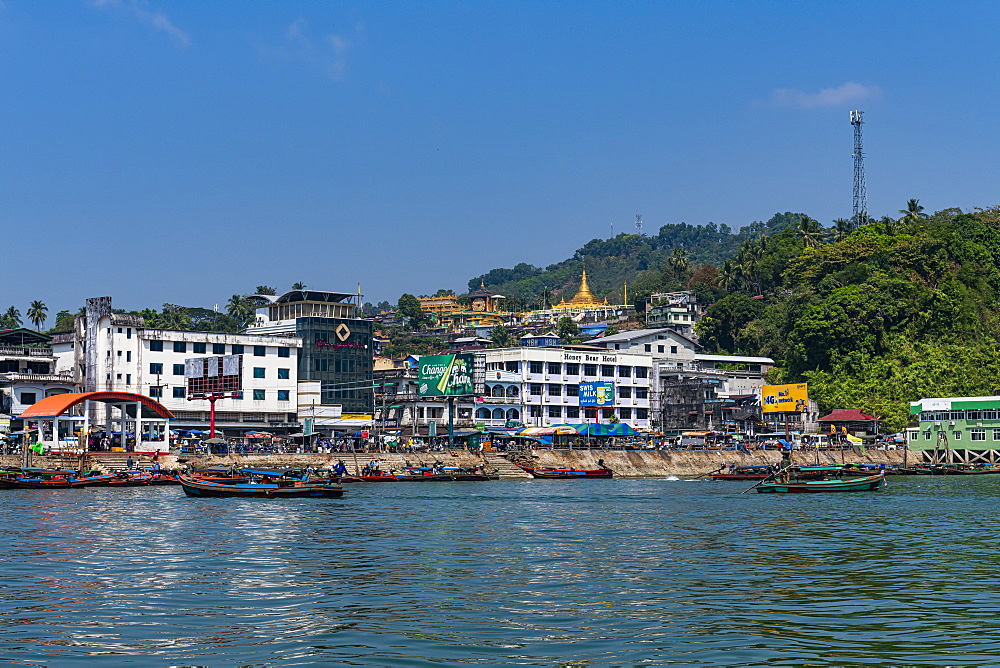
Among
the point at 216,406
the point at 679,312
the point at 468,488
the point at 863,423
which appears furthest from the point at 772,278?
the point at 468,488

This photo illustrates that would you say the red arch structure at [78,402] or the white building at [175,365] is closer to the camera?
the red arch structure at [78,402]

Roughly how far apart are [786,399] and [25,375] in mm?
76862

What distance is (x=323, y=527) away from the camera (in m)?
47.3

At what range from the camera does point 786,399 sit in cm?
12006

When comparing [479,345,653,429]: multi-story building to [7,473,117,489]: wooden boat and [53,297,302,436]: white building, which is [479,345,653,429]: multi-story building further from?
[7,473,117,489]: wooden boat

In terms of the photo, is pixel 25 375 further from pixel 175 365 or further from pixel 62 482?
pixel 62 482

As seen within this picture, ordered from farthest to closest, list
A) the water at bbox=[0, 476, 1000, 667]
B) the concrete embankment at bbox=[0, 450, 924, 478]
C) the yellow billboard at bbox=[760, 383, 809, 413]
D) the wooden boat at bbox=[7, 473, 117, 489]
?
the yellow billboard at bbox=[760, 383, 809, 413] → the concrete embankment at bbox=[0, 450, 924, 478] → the wooden boat at bbox=[7, 473, 117, 489] → the water at bbox=[0, 476, 1000, 667]

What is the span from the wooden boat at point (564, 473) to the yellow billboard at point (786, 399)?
107 ft

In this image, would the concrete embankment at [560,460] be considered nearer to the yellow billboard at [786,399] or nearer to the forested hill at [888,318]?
the yellow billboard at [786,399]

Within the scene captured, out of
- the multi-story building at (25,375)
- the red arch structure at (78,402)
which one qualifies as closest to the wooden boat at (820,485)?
the red arch structure at (78,402)

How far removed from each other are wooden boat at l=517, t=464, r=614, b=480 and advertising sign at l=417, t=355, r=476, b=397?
35.4ft

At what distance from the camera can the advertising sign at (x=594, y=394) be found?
122m

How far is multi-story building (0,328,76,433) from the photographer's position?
104 m

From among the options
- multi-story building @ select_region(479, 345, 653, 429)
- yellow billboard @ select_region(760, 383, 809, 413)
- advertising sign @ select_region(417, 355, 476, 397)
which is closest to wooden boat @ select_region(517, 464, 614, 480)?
advertising sign @ select_region(417, 355, 476, 397)
